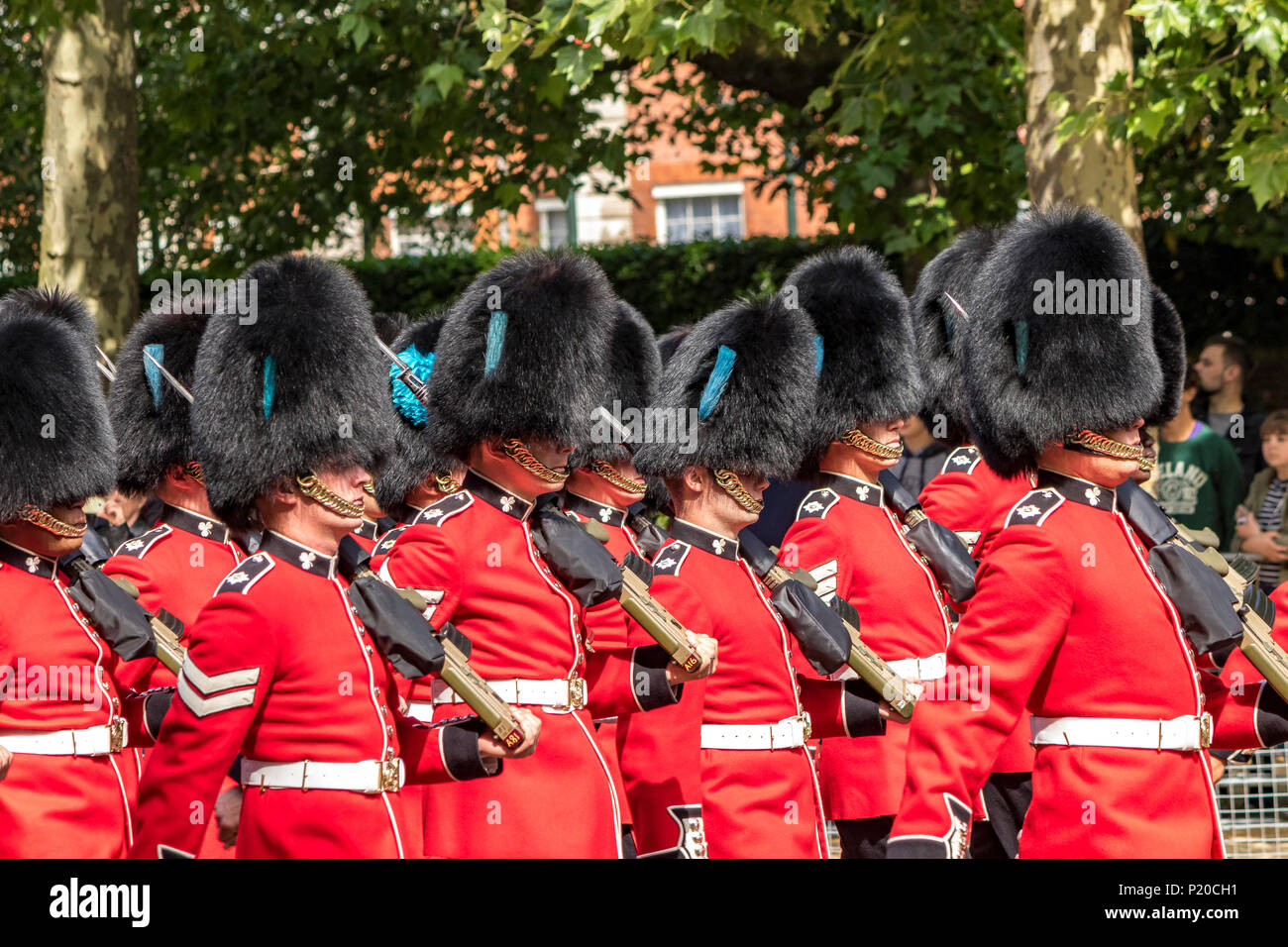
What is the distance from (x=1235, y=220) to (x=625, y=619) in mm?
7660

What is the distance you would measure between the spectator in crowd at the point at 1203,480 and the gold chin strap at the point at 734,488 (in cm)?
417

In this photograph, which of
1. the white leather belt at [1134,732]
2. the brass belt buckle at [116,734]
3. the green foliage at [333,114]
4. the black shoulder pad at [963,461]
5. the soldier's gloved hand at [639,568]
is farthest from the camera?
the green foliage at [333,114]

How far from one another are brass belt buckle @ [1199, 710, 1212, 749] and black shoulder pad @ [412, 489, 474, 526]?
1.90m

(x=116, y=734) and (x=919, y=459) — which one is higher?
(x=919, y=459)

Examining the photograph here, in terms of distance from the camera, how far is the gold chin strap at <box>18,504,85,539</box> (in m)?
4.58

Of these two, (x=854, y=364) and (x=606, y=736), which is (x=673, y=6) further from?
(x=606, y=736)

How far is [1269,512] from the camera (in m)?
7.95

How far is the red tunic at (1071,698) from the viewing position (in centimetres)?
360

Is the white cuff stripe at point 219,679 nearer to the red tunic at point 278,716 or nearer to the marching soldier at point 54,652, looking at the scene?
the red tunic at point 278,716

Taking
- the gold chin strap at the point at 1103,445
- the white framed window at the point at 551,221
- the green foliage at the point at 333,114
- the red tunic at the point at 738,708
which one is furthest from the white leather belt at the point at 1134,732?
the white framed window at the point at 551,221

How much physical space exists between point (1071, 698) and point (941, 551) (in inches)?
75.1

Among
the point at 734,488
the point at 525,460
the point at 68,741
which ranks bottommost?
the point at 68,741

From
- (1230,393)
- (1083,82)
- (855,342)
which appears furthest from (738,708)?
(1230,393)

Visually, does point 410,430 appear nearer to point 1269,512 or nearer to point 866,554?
point 866,554
